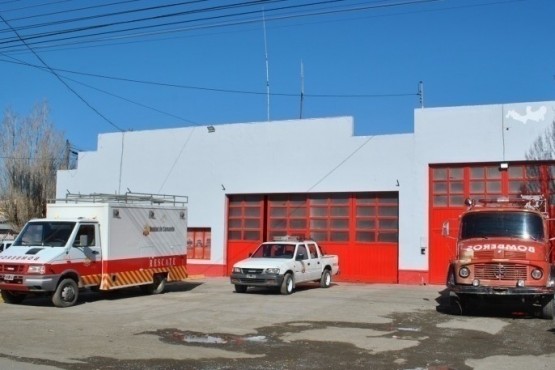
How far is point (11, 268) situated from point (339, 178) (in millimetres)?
13456

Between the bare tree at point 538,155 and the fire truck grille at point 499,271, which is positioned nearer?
the fire truck grille at point 499,271

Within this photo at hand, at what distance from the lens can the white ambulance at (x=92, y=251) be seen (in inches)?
654

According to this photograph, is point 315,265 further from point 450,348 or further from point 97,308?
point 450,348

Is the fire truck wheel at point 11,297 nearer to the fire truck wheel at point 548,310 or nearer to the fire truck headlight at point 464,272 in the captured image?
the fire truck headlight at point 464,272

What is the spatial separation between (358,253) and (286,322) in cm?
1227

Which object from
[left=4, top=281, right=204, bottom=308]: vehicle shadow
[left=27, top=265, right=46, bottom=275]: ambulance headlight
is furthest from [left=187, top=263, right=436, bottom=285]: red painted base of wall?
[left=27, top=265, right=46, bottom=275]: ambulance headlight

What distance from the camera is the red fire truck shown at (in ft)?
47.5

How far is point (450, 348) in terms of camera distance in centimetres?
1084

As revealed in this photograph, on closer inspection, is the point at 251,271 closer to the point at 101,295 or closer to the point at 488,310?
the point at 101,295

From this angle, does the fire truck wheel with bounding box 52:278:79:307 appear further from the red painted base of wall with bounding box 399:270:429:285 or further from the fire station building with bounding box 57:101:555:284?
the red painted base of wall with bounding box 399:270:429:285

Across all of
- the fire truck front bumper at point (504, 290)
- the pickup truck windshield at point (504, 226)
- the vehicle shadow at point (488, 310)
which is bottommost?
the vehicle shadow at point (488, 310)

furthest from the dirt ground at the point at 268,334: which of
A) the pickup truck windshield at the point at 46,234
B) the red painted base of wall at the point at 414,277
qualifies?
the red painted base of wall at the point at 414,277

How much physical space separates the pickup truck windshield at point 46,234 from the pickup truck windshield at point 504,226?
34.7 ft

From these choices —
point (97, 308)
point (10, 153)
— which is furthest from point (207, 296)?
point (10, 153)
